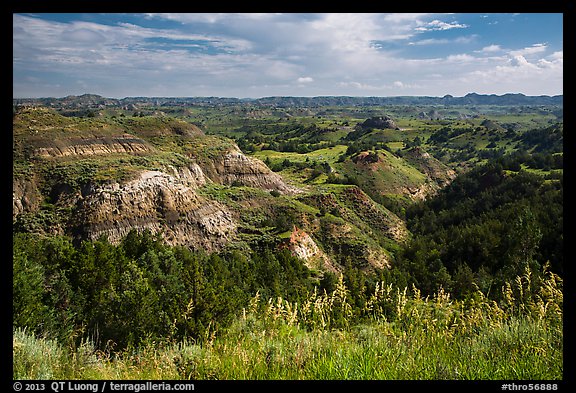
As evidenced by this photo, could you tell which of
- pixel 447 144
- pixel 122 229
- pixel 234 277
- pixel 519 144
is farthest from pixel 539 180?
pixel 447 144

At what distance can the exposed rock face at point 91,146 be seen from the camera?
40281 mm

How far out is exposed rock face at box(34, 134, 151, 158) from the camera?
4028 cm

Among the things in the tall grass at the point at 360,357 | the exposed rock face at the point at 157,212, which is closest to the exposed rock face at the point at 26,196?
the exposed rock face at the point at 157,212

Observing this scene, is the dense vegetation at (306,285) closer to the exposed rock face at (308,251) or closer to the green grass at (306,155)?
the exposed rock face at (308,251)

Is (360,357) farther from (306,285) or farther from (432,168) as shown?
(432,168)

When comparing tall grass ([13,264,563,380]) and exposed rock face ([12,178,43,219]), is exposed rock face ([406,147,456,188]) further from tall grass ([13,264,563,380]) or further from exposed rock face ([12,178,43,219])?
tall grass ([13,264,563,380])

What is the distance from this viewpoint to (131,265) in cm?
1784

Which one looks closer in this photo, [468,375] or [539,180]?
[468,375]

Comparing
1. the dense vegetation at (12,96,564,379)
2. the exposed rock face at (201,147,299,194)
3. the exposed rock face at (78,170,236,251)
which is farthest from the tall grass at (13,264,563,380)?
the exposed rock face at (201,147,299,194)

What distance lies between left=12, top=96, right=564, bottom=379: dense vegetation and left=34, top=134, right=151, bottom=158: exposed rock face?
2061 millimetres

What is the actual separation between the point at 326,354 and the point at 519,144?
17553cm

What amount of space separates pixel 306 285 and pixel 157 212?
63.6 ft

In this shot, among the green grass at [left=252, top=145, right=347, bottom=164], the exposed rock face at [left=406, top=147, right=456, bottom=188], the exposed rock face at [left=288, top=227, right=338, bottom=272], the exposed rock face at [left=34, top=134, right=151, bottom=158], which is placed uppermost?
the exposed rock face at [left=34, top=134, right=151, bottom=158]
